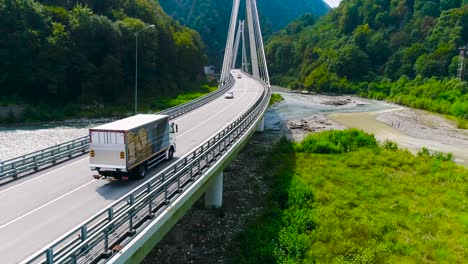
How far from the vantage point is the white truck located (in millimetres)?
15492

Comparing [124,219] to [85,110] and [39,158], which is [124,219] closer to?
[39,158]

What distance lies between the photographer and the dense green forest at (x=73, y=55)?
5172 centimetres

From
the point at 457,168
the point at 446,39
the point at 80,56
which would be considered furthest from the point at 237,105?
the point at 446,39

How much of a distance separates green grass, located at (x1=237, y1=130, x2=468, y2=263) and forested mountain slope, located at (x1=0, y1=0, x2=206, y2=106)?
1385 inches

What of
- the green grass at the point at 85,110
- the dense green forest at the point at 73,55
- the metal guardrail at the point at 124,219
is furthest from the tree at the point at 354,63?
the metal guardrail at the point at 124,219

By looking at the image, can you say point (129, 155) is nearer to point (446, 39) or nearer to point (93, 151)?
point (93, 151)

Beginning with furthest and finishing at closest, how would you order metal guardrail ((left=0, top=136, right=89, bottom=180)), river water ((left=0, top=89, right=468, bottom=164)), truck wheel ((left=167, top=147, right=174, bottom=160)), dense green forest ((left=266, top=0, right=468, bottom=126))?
dense green forest ((left=266, top=0, right=468, bottom=126)), river water ((left=0, top=89, right=468, bottom=164)), truck wheel ((left=167, top=147, right=174, bottom=160)), metal guardrail ((left=0, top=136, right=89, bottom=180))

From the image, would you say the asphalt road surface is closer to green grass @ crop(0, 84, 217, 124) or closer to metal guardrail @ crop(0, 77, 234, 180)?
metal guardrail @ crop(0, 77, 234, 180)

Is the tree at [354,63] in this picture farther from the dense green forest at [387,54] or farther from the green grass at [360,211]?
the green grass at [360,211]

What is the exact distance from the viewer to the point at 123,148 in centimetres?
1547

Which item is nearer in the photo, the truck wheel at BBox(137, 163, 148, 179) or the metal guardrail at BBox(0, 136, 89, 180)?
the truck wheel at BBox(137, 163, 148, 179)

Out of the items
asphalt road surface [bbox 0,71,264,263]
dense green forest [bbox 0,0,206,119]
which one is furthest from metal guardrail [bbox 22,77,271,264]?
dense green forest [bbox 0,0,206,119]

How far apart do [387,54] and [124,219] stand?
114 metres

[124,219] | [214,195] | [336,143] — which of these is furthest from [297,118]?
[124,219]
